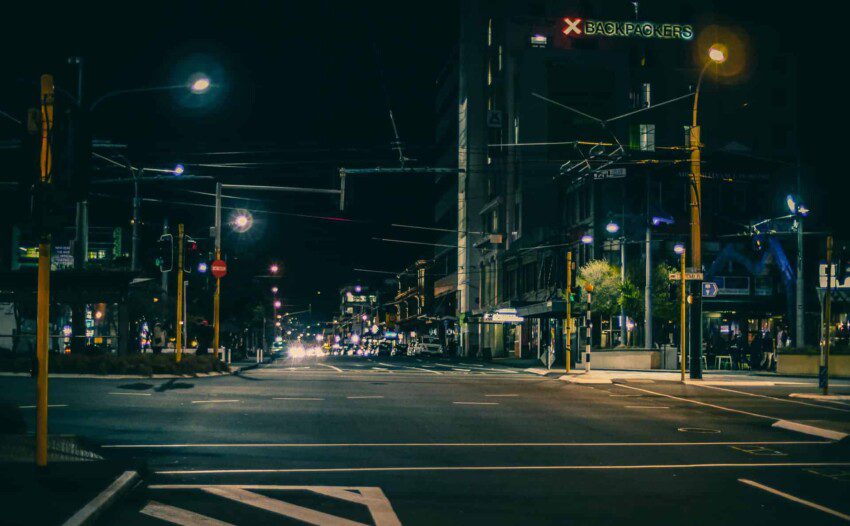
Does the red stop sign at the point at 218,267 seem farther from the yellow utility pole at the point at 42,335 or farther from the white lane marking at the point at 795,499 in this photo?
the white lane marking at the point at 795,499

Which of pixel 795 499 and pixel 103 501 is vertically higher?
pixel 103 501

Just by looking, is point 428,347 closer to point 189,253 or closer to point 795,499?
point 189,253

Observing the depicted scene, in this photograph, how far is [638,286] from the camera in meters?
48.6

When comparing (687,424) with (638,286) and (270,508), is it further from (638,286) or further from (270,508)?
(638,286)

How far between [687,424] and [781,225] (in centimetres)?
4024

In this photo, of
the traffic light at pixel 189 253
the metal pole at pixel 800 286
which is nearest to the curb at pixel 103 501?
the traffic light at pixel 189 253

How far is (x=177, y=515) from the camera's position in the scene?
8.70m

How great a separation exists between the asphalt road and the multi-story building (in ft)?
81.4

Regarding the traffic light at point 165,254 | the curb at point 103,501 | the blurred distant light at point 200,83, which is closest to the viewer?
the curb at point 103,501

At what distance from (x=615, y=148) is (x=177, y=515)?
46265 mm

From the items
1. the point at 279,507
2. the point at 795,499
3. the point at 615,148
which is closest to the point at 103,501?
the point at 279,507

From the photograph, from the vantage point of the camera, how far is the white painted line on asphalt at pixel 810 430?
1534cm

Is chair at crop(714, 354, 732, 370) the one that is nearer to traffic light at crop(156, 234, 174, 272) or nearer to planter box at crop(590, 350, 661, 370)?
planter box at crop(590, 350, 661, 370)

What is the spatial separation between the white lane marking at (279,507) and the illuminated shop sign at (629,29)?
60596 mm
